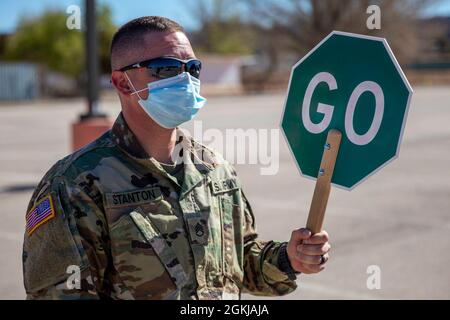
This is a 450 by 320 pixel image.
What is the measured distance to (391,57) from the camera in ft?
6.58

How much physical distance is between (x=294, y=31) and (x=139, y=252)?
5166 cm

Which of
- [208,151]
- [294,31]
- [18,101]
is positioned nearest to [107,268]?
[208,151]

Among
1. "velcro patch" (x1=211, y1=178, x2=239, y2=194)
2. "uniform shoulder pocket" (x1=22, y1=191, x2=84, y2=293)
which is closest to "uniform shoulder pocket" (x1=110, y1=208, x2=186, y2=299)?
"uniform shoulder pocket" (x1=22, y1=191, x2=84, y2=293)

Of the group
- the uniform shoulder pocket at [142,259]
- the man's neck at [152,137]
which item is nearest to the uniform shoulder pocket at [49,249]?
the uniform shoulder pocket at [142,259]

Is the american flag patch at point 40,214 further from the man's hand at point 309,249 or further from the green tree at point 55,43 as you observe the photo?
the green tree at point 55,43

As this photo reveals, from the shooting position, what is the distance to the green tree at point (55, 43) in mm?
36906

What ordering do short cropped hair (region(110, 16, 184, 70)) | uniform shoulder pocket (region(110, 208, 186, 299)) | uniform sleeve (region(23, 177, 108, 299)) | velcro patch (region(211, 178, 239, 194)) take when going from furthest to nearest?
velcro patch (region(211, 178, 239, 194)), short cropped hair (region(110, 16, 184, 70)), uniform shoulder pocket (region(110, 208, 186, 299)), uniform sleeve (region(23, 177, 108, 299))

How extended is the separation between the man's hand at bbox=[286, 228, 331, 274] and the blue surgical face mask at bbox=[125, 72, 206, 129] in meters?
0.57

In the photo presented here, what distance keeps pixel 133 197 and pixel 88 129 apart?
753 centimetres

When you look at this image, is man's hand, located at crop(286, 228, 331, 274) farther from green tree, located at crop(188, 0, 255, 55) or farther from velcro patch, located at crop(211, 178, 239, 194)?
green tree, located at crop(188, 0, 255, 55)

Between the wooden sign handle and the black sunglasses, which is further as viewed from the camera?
the black sunglasses

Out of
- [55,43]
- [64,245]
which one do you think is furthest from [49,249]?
[55,43]

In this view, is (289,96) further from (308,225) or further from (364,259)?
(364,259)

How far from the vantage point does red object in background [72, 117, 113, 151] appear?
9359mm
